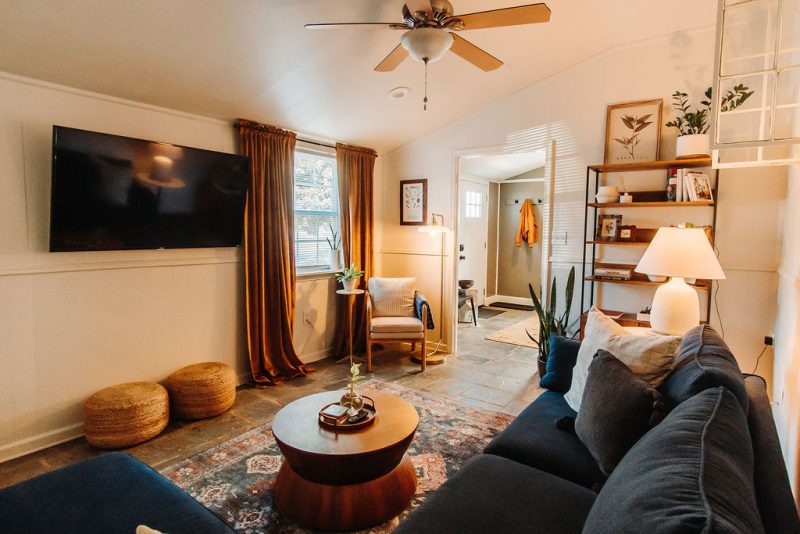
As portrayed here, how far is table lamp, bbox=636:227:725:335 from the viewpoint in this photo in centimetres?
237

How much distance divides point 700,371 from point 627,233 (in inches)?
91.8

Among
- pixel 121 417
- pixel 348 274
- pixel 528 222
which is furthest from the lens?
pixel 528 222

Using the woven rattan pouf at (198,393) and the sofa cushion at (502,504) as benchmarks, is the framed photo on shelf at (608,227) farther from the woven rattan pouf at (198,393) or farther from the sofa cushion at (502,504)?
the woven rattan pouf at (198,393)

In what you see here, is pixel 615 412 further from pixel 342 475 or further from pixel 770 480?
pixel 342 475

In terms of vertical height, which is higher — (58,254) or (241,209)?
(241,209)

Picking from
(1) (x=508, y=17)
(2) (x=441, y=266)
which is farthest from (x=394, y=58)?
(2) (x=441, y=266)

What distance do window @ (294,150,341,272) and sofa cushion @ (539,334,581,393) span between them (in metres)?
2.66

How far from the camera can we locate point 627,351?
1823 millimetres

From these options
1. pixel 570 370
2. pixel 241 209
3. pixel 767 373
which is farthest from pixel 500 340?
pixel 241 209

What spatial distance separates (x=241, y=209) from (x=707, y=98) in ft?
12.1

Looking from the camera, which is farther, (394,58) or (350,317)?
(350,317)

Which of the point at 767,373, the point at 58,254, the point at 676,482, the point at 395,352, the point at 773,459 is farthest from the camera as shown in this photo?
the point at 395,352

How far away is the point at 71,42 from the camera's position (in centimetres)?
231

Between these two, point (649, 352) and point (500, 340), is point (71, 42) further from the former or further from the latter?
point (500, 340)
